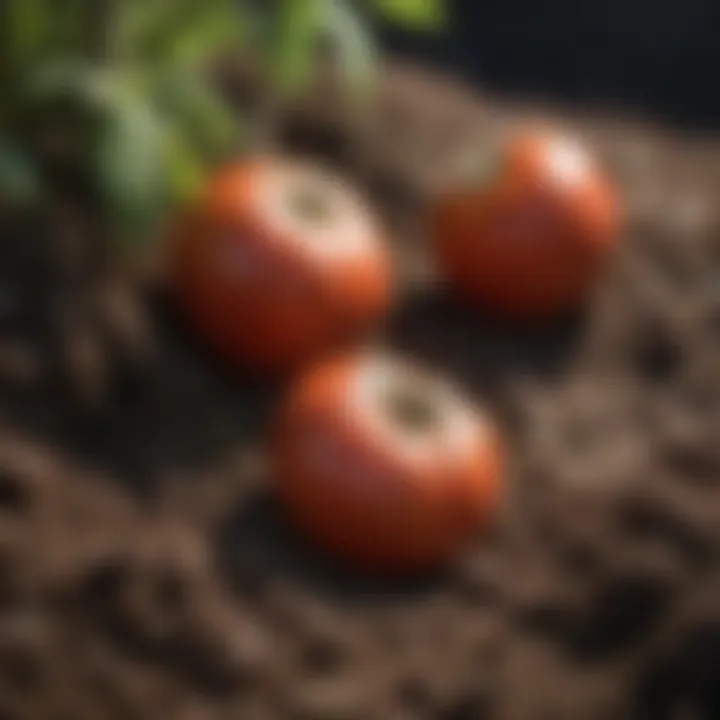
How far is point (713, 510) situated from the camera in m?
2.16

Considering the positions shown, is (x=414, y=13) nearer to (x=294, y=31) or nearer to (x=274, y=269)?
(x=294, y=31)

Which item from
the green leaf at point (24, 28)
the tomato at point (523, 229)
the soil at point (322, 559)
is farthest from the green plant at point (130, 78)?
the tomato at point (523, 229)

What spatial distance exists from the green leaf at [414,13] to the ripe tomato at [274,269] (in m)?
0.24

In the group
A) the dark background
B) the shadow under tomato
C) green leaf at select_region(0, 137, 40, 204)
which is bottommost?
the shadow under tomato

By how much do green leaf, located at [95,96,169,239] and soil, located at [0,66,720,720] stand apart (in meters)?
0.17

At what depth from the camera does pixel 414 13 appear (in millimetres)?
2295

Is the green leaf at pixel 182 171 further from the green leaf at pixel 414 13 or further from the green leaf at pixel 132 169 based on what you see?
the green leaf at pixel 414 13

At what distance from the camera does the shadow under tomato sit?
79.9 inches

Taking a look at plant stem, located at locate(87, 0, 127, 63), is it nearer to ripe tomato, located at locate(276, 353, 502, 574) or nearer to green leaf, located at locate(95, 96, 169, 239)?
green leaf, located at locate(95, 96, 169, 239)

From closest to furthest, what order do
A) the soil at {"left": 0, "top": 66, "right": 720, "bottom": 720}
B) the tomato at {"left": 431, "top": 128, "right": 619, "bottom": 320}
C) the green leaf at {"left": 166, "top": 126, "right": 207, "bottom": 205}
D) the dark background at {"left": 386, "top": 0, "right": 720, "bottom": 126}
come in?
the soil at {"left": 0, "top": 66, "right": 720, "bottom": 720}
the green leaf at {"left": 166, "top": 126, "right": 207, "bottom": 205}
the tomato at {"left": 431, "top": 128, "right": 619, "bottom": 320}
the dark background at {"left": 386, "top": 0, "right": 720, "bottom": 126}

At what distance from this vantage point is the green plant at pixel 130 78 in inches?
83.7

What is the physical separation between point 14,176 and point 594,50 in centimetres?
158

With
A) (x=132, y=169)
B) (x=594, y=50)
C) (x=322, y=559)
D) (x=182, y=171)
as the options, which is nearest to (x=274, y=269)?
(x=182, y=171)

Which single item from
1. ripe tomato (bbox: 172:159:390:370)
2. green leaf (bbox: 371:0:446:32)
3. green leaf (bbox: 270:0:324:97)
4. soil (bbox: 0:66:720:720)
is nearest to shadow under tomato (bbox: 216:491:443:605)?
soil (bbox: 0:66:720:720)
